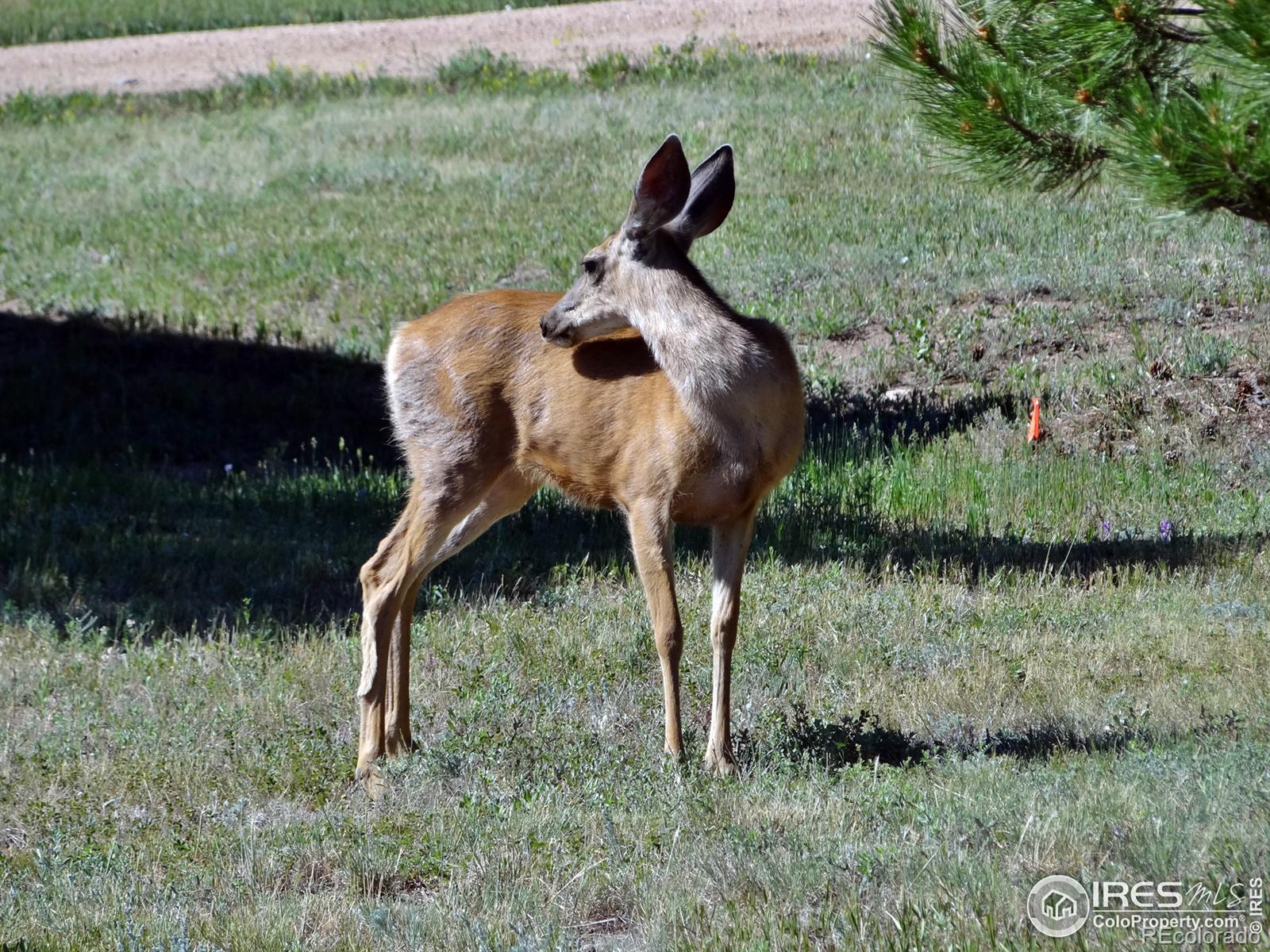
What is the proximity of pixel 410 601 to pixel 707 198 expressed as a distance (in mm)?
2054

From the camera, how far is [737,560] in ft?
18.6

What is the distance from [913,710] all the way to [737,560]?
110 centimetres

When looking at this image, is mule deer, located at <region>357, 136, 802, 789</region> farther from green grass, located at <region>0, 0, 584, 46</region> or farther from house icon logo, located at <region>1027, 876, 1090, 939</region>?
green grass, located at <region>0, 0, 584, 46</region>

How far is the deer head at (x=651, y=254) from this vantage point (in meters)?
5.82

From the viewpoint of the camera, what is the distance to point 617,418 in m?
5.86

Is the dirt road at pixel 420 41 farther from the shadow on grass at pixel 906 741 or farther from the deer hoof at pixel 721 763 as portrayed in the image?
the deer hoof at pixel 721 763

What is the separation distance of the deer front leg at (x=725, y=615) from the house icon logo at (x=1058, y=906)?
5.63 feet

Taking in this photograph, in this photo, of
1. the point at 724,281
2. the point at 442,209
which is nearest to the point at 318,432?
the point at 724,281

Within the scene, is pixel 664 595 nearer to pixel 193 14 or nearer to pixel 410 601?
pixel 410 601

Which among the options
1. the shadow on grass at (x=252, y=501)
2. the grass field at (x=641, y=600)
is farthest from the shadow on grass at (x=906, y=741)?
the shadow on grass at (x=252, y=501)

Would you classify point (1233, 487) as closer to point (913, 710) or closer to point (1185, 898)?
point (913, 710)

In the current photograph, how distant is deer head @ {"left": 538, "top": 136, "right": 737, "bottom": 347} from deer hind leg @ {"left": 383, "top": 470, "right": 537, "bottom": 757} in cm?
75

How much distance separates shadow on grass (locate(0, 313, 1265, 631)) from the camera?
8.30m

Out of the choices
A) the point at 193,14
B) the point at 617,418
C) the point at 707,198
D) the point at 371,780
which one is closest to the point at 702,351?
the point at 617,418
